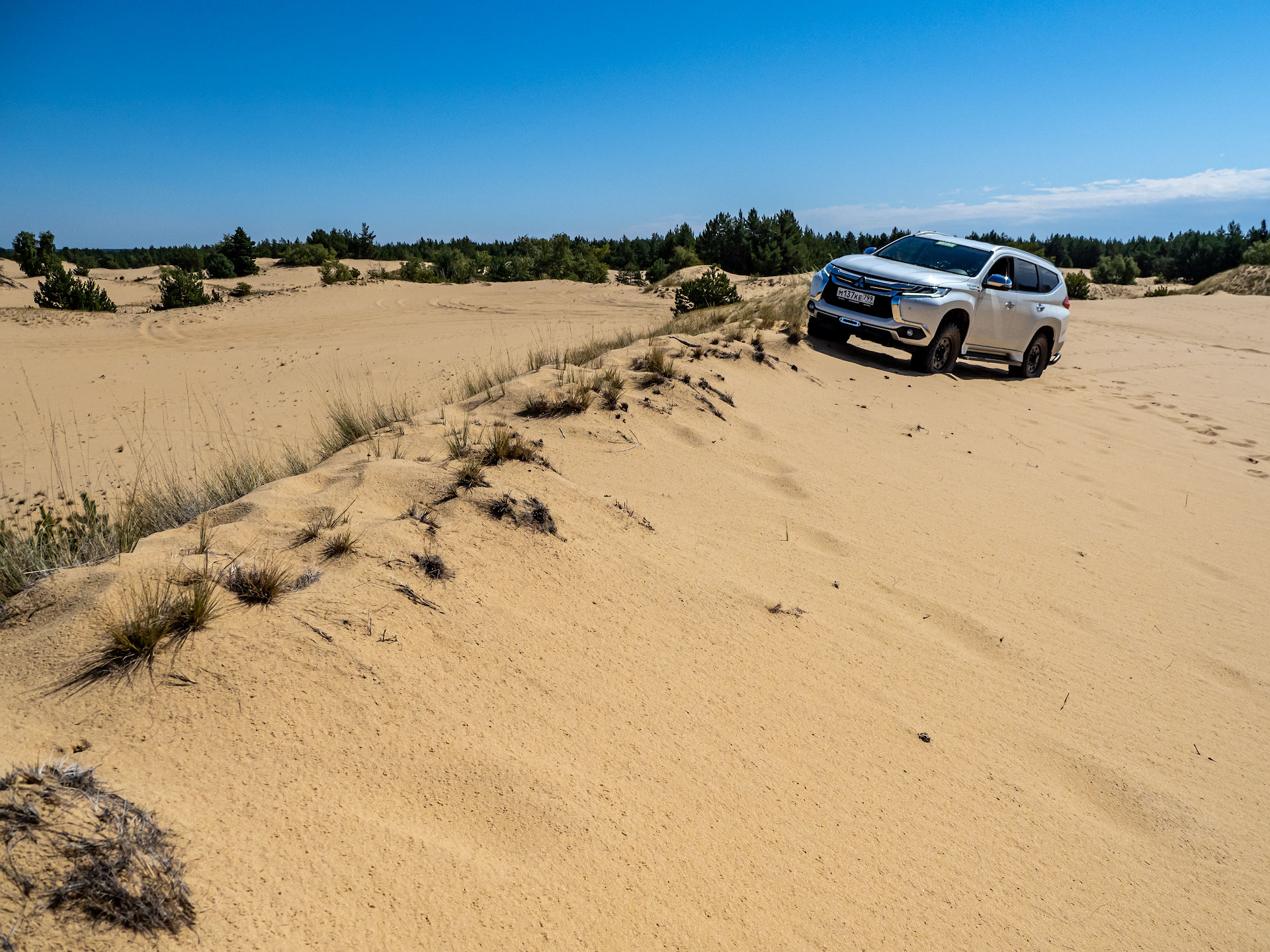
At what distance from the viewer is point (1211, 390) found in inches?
416

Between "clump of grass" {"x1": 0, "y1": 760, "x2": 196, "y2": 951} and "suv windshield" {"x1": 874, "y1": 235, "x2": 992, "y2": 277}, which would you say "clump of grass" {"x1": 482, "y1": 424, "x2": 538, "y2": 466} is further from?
"suv windshield" {"x1": 874, "y1": 235, "x2": 992, "y2": 277}

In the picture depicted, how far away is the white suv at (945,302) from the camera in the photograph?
29.6ft

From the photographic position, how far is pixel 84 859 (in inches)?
57.6

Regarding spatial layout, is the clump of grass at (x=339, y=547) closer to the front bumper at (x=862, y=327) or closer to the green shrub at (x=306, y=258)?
the front bumper at (x=862, y=327)

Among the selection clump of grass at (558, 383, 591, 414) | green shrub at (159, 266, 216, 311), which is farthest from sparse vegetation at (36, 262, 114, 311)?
clump of grass at (558, 383, 591, 414)

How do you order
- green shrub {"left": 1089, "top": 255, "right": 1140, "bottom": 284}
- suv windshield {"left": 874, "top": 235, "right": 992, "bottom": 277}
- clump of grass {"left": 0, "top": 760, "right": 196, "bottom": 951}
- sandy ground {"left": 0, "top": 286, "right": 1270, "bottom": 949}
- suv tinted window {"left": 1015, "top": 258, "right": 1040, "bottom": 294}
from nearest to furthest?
clump of grass {"left": 0, "top": 760, "right": 196, "bottom": 951} < sandy ground {"left": 0, "top": 286, "right": 1270, "bottom": 949} < suv windshield {"left": 874, "top": 235, "right": 992, "bottom": 277} < suv tinted window {"left": 1015, "top": 258, "right": 1040, "bottom": 294} < green shrub {"left": 1089, "top": 255, "right": 1140, "bottom": 284}

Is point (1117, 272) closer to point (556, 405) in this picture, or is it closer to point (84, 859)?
point (556, 405)

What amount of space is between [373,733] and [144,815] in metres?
0.59

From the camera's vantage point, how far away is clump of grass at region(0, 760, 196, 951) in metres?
1.41

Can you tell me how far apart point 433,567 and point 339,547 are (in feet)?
1.27

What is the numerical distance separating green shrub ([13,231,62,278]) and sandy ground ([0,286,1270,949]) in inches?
1232

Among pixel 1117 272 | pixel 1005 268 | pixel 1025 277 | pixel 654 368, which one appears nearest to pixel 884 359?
pixel 1005 268

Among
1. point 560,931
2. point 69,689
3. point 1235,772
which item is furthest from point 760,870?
point 1235,772

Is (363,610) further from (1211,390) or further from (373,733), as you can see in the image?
(1211,390)
